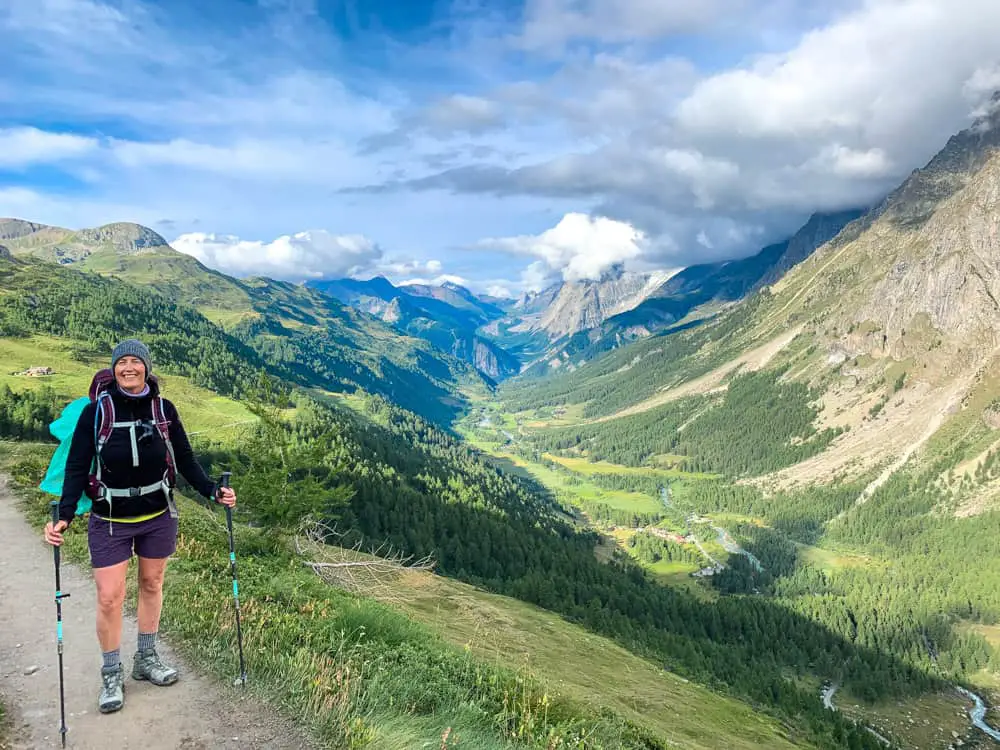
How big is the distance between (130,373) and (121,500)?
217cm

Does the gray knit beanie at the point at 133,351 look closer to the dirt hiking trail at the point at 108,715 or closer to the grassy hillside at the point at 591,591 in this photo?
the dirt hiking trail at the point at 108,715

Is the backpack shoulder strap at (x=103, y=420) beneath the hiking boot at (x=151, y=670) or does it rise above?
above

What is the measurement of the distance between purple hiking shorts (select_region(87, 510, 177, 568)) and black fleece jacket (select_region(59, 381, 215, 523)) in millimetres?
205

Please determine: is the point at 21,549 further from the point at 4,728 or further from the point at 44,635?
the point at 4,728

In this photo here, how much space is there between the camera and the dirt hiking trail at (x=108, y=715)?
8.48 m

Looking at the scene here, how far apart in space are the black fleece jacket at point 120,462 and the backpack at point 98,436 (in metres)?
0.07

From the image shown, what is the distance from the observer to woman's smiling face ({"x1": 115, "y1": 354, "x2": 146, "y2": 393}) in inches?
359

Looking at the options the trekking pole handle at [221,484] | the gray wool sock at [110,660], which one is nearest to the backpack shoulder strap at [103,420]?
the trekking pole handle at [221,484]

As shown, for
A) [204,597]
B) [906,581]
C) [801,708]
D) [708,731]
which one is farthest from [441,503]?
[906,581]

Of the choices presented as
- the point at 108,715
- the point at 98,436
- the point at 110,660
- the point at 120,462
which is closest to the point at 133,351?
the point at 98,436

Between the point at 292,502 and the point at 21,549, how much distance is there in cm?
903

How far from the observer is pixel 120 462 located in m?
9.05

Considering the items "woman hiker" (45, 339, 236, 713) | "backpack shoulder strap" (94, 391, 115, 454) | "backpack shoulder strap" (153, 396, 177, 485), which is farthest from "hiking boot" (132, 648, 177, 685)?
"backpack shoulder strap" (94, 391, 115, 454)

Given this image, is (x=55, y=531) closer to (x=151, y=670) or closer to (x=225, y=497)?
(x=225, y=497)
